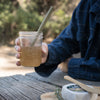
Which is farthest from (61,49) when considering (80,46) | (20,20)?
(20,20)

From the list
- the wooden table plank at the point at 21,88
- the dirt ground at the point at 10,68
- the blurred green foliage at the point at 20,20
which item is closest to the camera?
the wooden table plank at the point at 21,88

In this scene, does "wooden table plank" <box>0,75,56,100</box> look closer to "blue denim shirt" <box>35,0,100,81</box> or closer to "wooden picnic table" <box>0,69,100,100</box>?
"wooden picnic table" <box>0,69,100,100</box>

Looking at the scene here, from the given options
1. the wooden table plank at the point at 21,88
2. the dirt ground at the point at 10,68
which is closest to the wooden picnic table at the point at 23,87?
the wooden table plank at the point at 21,88

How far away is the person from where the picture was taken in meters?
1.30

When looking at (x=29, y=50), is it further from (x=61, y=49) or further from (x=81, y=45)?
(x=81, y=45)

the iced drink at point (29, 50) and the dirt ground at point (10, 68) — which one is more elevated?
the iced drink at point (29, 50)

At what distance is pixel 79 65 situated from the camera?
1.34m

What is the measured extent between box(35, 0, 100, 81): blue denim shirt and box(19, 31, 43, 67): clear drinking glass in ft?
1.00

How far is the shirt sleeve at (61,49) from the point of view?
1327 mm

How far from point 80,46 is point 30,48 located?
0.68m

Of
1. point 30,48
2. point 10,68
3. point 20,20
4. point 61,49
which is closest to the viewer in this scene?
point 30,48

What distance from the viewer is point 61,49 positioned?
4.85ft

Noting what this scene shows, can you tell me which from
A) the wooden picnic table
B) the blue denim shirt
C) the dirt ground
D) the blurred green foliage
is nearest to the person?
the blue denim shirt

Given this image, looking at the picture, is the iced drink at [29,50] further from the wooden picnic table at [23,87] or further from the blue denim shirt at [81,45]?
the blue denim shirt at [81,45]
